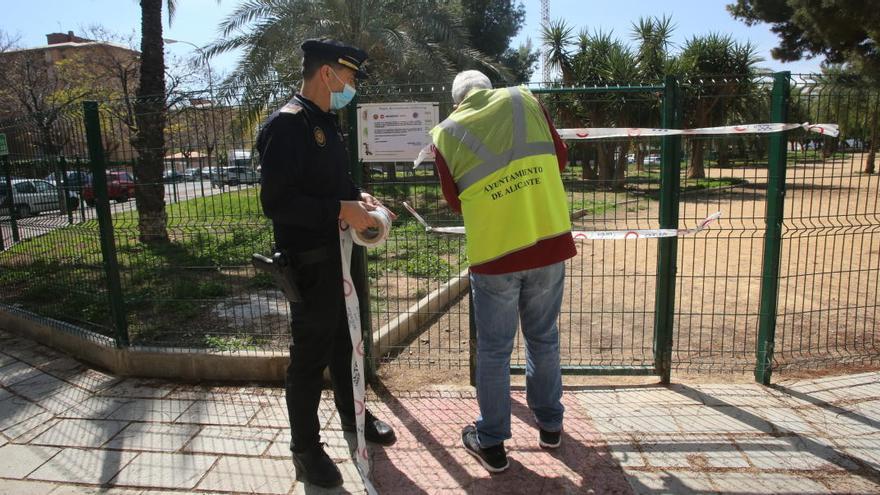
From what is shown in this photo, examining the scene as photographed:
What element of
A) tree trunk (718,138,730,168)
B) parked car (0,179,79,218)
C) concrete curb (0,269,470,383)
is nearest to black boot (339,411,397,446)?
concrete curb (0,269,470,383)

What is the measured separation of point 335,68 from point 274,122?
43 cm

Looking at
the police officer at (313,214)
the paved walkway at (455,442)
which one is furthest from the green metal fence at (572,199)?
the police officer at (313,214)

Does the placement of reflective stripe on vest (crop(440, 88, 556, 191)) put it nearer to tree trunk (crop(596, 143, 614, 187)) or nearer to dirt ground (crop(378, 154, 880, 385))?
tree trunk (crop(596, 143, 614, 187))

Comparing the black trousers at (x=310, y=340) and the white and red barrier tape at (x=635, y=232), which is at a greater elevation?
the white and red barrier tape at (x=635, y=232)

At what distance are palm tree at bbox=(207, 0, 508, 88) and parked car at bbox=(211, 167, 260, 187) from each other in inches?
367

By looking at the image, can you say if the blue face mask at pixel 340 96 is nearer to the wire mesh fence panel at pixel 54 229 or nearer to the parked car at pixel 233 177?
the parked car at pixel 233 177

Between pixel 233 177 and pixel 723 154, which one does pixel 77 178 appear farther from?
pixel 723 154

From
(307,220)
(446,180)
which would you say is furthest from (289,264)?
(446,180)

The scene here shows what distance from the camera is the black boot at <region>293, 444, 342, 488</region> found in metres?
2.91

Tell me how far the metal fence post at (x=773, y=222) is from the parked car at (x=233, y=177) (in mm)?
3512

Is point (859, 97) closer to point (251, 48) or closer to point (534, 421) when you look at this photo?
point (534, 421)

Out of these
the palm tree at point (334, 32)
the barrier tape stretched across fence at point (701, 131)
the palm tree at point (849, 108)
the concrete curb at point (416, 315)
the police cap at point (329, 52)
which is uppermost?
→ the palm tree at point (334, 32)

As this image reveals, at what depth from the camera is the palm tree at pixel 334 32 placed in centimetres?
1295

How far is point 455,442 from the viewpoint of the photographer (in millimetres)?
3357
